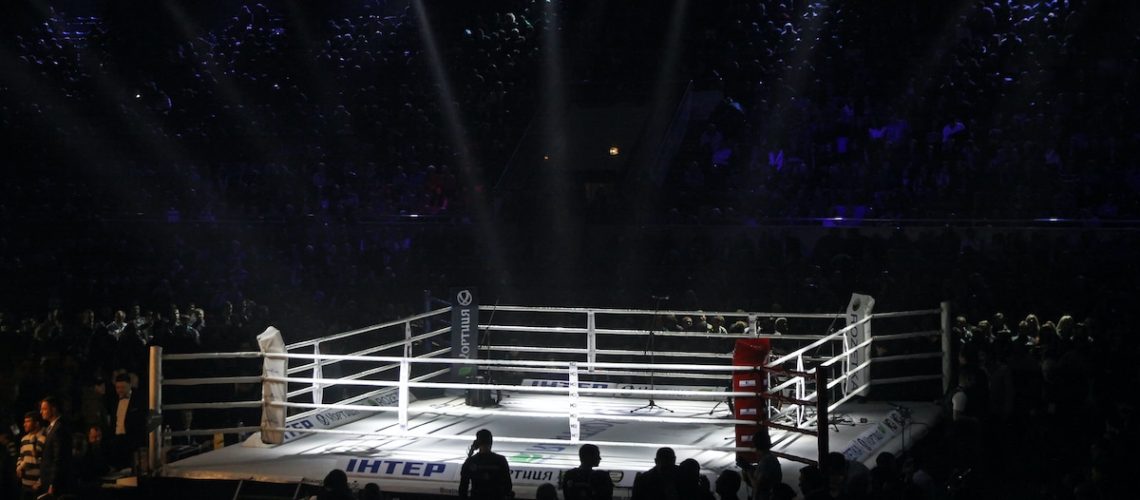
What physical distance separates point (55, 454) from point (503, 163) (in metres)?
10.9

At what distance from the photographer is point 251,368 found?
9328 mm

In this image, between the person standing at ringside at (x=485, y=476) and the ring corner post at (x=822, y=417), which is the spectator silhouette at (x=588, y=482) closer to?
the person standing at ringside at (x=485, y=476)

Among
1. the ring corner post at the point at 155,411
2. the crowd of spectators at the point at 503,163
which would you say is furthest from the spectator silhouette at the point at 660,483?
the crowd of spectators at the point at 503,163

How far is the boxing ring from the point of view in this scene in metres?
6.49

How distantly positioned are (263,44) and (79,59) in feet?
10.7

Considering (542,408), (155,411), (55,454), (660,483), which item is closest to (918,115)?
(542,408)

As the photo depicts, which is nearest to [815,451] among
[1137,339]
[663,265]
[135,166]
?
[1137,339]

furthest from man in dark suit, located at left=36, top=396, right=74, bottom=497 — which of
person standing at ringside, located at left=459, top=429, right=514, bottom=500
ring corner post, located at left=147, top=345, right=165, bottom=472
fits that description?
person standing at ringside, located at left=459, top=429, right=514, bottom=500

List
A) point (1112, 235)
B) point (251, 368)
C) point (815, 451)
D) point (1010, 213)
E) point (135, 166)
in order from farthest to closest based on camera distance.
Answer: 1. point (135, 166)
2. point (1010, 213)
3. point (1112, 235)
4. point (251, 368)
5. point (815, 451)

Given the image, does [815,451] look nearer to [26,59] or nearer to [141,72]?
[141,72]

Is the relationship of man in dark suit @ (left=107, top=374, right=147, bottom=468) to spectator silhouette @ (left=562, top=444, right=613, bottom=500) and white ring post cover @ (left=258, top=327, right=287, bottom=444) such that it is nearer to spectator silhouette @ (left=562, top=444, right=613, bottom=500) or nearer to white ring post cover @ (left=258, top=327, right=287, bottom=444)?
white ring post cover @ (left=258, top=327, right=287, bottom=444)

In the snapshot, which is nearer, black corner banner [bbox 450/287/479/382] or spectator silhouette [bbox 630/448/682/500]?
spectator silhouette [bbox 630/448/682/500]

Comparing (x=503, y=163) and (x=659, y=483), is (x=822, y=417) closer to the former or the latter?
(x=659, y=483)

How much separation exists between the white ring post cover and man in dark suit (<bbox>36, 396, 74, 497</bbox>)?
1.27 m
